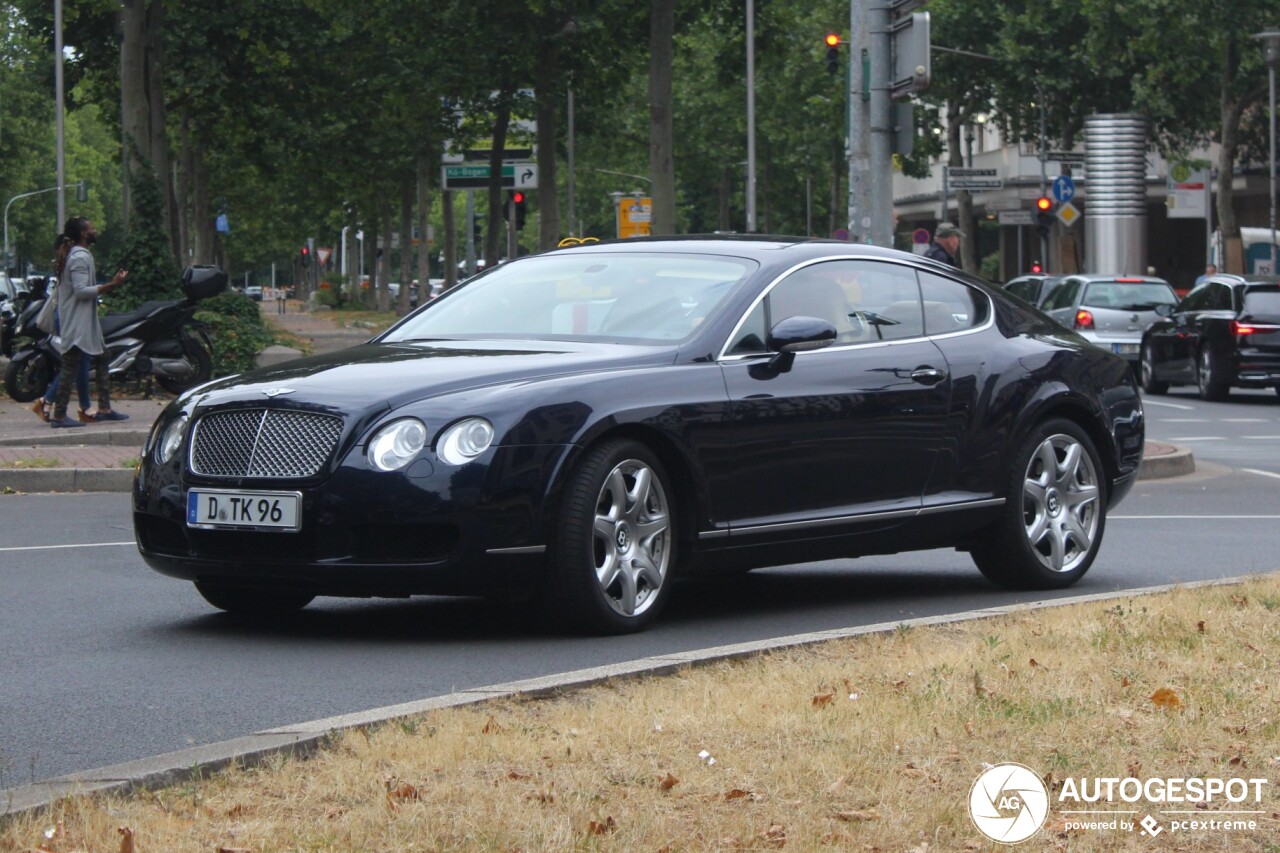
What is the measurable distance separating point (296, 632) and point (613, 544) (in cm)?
127

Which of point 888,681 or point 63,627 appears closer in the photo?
point 888,681

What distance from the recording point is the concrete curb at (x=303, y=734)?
4.82 metres

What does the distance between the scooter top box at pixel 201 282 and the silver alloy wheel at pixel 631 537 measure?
14358 millimetres

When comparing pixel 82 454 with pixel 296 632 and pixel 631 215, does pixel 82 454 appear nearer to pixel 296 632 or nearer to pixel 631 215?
pixel 296 632

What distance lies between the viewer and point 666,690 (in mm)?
6230

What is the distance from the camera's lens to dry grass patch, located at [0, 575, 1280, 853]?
14.6 feet

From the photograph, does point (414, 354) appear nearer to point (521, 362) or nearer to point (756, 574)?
point (521, 362)

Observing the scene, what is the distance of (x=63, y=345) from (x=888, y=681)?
42.4 ft

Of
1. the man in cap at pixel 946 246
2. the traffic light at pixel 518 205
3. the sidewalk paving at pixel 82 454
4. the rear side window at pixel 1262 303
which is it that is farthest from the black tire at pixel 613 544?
the traffic light at pixel 518 205

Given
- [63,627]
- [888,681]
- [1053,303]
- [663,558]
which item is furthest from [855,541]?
[1053,303]

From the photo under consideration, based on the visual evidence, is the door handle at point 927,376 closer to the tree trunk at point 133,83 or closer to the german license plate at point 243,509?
the german license plate at point 243,509

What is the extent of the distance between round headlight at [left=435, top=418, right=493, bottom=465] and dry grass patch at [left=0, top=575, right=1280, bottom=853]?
1.21m

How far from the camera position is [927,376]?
9.02 metres

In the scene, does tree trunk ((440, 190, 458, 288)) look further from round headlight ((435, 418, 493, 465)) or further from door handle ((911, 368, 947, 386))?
round headlight ((435, 418, 493, 465))
